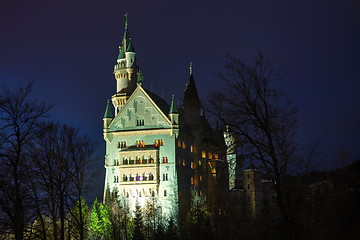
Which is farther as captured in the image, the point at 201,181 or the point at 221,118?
the point at 201,181

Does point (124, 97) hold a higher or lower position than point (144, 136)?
higher

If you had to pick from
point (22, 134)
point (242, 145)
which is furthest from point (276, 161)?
point (22, 134)

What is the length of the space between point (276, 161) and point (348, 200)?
384 inches

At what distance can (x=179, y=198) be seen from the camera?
339 ft

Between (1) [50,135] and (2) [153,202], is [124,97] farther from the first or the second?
(1) [50,135]

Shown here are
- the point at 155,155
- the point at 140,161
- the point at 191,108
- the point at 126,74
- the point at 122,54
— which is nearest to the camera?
the point at 155,155

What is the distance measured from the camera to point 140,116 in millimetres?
107812

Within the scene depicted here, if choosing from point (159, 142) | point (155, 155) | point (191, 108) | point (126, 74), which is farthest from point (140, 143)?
point (126, 74)

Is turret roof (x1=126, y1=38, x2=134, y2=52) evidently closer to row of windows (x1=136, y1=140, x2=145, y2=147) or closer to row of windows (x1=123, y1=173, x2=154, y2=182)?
row of windows (x1=136, y1=140, x2=145, y2=147)

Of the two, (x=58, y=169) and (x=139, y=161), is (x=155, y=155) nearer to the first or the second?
(x=139, y=161)

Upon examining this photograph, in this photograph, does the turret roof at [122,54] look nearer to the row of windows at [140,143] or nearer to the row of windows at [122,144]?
the row of windows at [140,143]

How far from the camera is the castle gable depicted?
4205 inches

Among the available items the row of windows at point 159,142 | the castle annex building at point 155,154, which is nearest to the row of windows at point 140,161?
the castle annex building at point 155,154

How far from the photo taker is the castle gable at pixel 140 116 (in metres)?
107
